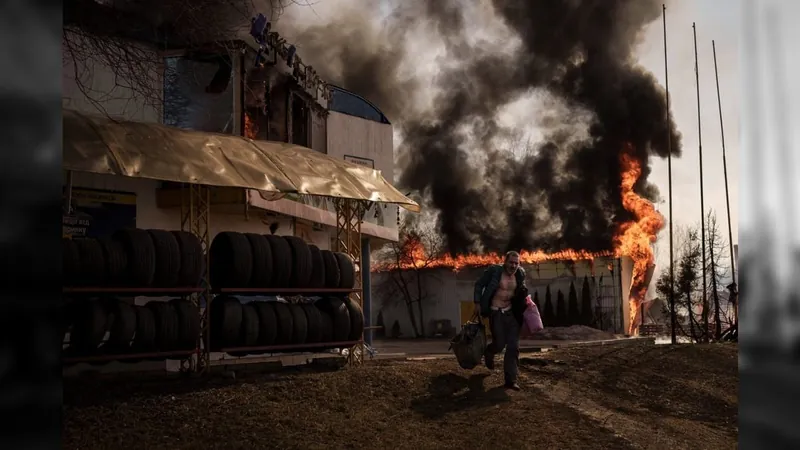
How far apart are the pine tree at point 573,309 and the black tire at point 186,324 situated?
96.4ft

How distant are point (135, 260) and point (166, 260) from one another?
1.55 feet

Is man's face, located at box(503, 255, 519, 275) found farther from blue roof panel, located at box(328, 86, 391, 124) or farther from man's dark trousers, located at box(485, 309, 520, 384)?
blue roof panel, located at box(328, 86, 391, 124)

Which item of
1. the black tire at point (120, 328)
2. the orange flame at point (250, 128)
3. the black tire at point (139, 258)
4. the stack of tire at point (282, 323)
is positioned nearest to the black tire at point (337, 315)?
the stack of tire at point (282, 323)

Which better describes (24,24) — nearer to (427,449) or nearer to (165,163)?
(427,449)

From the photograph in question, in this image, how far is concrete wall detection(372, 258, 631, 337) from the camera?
1490 inches

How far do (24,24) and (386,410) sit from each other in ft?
25.7

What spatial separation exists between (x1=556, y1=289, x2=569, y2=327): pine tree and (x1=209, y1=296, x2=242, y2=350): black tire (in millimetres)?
28824

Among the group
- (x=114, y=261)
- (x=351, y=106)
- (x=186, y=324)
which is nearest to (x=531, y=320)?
(x=186, y=324)

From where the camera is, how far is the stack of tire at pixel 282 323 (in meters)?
11.8

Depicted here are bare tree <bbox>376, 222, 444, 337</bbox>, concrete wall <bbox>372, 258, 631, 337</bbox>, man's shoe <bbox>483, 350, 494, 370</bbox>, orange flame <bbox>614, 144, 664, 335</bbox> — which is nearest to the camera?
man's shoe <bbox>483, 350, 494, 370</bbox>

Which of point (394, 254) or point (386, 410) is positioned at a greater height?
point (394, 254)

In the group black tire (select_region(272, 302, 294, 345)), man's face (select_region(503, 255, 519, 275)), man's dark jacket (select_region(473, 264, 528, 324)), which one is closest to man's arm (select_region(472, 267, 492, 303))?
man's dark jacket (select_region(473, 264, 528, 324))

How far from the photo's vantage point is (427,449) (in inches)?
359

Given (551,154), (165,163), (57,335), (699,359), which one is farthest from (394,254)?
(57,335)
